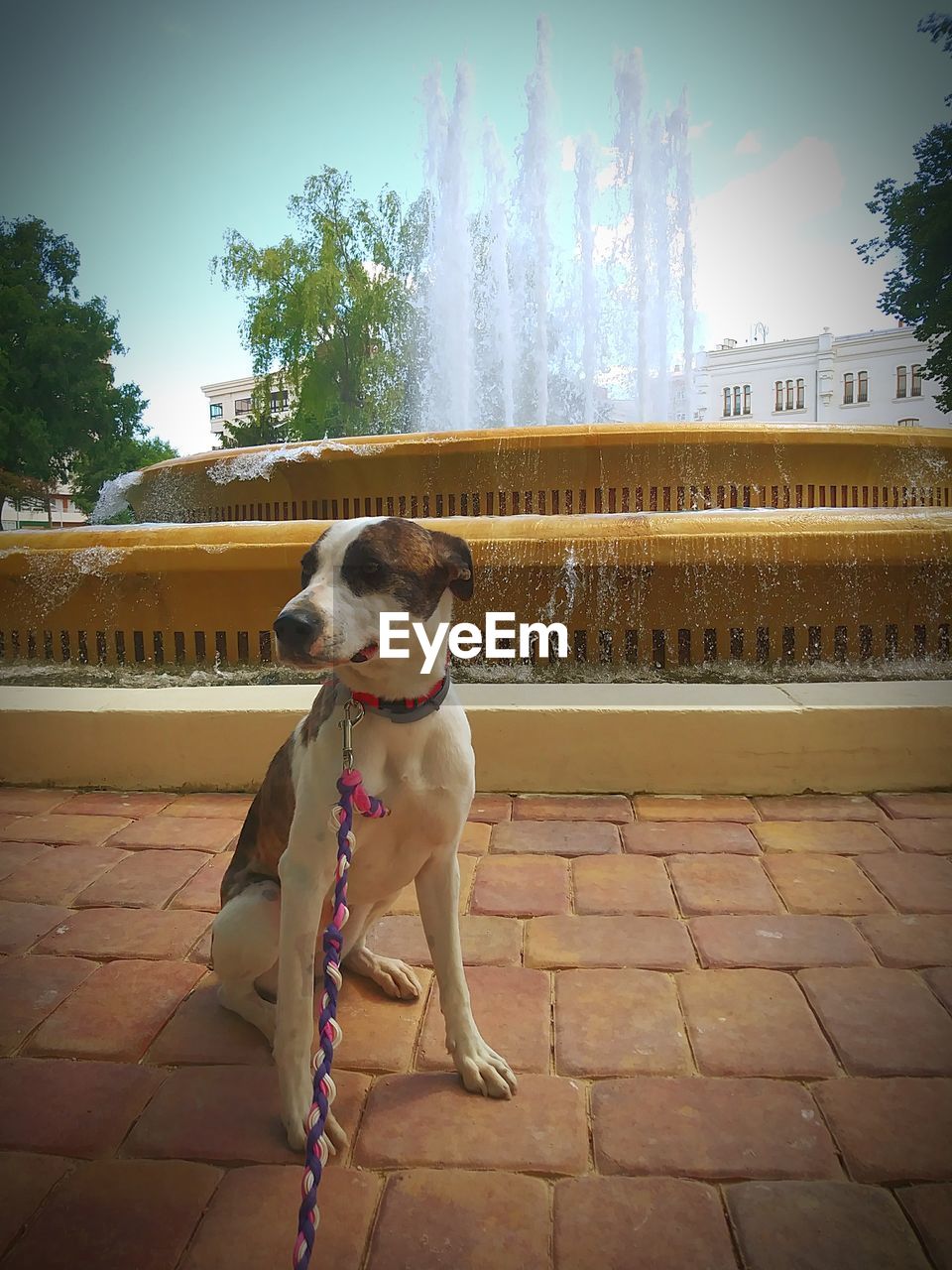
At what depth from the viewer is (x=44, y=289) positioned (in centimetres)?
3148

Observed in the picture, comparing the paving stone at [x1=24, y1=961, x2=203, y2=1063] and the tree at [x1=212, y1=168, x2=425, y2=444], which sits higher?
the tree at [x1=212, y1=168, x2=425, y2=444]

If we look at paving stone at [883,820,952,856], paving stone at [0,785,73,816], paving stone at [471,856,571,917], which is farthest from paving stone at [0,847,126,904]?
paving stone at [883,820,952,856]

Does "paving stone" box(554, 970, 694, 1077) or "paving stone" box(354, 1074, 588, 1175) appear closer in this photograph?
"paving stone" box(354, 1074, 588, 1175)

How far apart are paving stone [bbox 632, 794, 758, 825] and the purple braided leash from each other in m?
1.86

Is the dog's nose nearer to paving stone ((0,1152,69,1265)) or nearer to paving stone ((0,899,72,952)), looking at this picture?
paving stone ((0,1152,69,1265))

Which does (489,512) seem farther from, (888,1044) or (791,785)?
(888,1044)

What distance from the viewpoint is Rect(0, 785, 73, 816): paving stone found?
10.8ft

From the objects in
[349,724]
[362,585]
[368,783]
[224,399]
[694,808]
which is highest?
[224,399]

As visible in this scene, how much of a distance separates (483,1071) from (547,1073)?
147mm

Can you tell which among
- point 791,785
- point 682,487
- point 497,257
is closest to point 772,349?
point 497,257

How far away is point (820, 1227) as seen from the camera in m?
1.35

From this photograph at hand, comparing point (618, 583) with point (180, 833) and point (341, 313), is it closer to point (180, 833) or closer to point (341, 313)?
point (180, 833)

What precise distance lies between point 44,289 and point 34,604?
1292 inches

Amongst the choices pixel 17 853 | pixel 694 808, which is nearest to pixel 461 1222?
pixel 694 808
